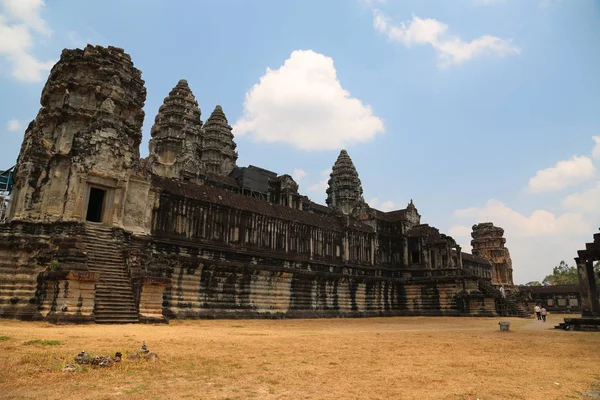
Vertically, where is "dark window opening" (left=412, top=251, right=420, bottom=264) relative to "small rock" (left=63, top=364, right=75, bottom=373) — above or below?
above

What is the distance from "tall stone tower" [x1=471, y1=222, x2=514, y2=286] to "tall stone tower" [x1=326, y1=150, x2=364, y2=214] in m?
25.7

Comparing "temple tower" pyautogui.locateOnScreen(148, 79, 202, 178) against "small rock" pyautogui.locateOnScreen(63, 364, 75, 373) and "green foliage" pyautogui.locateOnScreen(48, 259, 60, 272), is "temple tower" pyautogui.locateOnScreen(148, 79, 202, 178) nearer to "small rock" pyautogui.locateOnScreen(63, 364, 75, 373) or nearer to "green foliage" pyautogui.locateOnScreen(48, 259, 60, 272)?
"green foliage" pyautogui.locateOnScreen(48, 259, 60, 272)

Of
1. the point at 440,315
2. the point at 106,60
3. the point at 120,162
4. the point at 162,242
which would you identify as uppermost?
the point at 106,60

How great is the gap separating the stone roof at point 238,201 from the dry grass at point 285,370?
579 inches

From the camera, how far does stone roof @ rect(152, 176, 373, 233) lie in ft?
89.8

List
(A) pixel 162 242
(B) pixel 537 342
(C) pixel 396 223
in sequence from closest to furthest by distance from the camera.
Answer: (B) pixel 537 342
(A) pixel 162 242
(C) pixel 396 223

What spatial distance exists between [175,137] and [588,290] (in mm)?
47769

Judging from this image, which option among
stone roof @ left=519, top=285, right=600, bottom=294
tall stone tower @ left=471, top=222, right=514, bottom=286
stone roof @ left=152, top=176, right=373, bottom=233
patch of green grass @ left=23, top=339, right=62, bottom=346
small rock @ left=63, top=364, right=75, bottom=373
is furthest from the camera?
tall stone tower @ left=471, top=222, right=514, bottom=286

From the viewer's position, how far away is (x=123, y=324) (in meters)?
17.3

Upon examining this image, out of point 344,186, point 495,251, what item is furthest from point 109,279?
point 495,251

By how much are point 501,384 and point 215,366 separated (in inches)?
230

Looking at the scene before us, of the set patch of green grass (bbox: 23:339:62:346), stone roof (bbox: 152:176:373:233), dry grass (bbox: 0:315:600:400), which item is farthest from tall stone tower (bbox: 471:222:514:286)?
patch of green grass (bbox: 23:339:62:346)

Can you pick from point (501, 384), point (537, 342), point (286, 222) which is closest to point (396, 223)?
point (286, 222)

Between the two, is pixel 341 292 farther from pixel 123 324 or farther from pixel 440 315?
pixel 123 324
